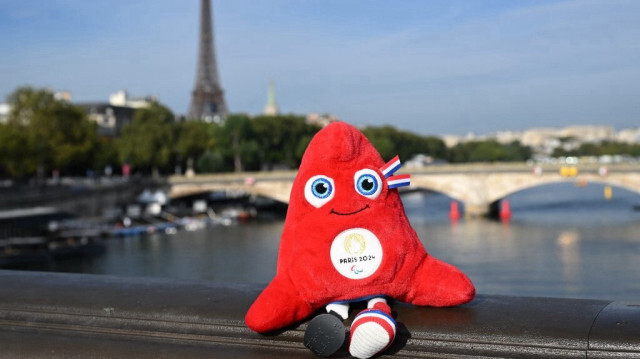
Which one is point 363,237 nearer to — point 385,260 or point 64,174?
point 385,260

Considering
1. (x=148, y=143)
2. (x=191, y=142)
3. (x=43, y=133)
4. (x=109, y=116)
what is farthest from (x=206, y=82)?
(x=43, y=133)

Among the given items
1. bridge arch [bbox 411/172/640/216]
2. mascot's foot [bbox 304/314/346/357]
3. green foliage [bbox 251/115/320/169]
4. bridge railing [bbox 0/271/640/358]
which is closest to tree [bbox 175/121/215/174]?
green foliage [bbox 251/115/320/169]

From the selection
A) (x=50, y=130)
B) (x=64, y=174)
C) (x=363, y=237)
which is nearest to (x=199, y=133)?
(x=64, y=174)

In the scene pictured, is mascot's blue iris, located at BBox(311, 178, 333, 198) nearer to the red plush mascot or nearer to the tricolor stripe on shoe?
the red plush mascot

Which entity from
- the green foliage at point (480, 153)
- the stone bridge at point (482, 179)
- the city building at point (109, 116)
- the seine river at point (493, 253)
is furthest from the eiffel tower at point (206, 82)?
the seine river at point (493, 253)

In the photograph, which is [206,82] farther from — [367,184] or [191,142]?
[367,184]
